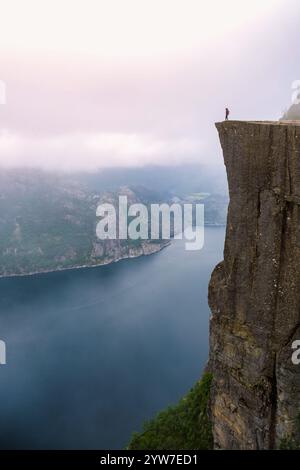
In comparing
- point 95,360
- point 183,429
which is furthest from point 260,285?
point 95,360

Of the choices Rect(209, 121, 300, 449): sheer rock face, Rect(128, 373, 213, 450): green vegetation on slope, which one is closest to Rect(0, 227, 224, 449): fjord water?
Rect(128, 373, 213, 450): green vegetation on slope

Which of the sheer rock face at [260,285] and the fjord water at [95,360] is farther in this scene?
the fjord water at [95,360]

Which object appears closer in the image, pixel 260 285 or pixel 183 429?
pixel 260 285

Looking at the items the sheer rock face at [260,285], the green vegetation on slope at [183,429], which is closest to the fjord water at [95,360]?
the green vegetation on slope at [183,429]

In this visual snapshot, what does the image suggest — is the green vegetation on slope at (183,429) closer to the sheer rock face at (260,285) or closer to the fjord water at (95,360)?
the sheer rock face at (260,285)

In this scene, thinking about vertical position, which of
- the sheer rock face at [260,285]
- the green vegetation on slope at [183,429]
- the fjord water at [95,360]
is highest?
the sheer rock face at [260,285]

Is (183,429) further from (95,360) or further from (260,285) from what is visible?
(95,360)
